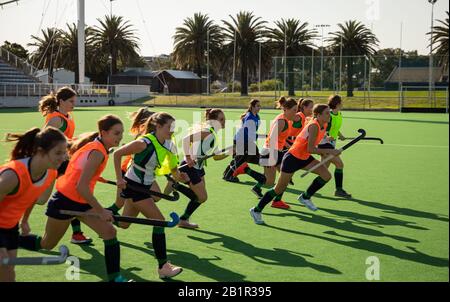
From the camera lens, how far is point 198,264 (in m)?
6.35

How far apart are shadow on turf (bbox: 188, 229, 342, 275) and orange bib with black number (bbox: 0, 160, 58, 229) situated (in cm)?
280

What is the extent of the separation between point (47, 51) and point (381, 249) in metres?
78.1

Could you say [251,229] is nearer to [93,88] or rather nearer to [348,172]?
[348,172]

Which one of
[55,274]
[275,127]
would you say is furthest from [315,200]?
[55,274]

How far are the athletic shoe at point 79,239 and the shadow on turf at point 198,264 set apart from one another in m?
0.45

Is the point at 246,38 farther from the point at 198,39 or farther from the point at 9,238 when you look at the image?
the point at 9,238

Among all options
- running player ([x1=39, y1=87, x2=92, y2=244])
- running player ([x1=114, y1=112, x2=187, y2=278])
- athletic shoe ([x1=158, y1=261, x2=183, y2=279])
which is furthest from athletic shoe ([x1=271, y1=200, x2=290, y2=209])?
athletic shoe ([x1=158, y1=261, x2=183, y2=279])

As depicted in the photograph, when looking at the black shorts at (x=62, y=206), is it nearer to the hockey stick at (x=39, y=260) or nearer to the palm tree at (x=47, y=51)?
the hockey stick at (x=39, y=260)

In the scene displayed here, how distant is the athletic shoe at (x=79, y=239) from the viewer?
7.14 meters

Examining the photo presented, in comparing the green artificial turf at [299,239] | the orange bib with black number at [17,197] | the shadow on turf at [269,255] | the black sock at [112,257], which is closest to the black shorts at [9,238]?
the orange bib with black number at [17,197]

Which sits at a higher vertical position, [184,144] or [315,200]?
[184,144]

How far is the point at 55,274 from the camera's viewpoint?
587cm

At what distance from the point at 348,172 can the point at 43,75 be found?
7842 cm
